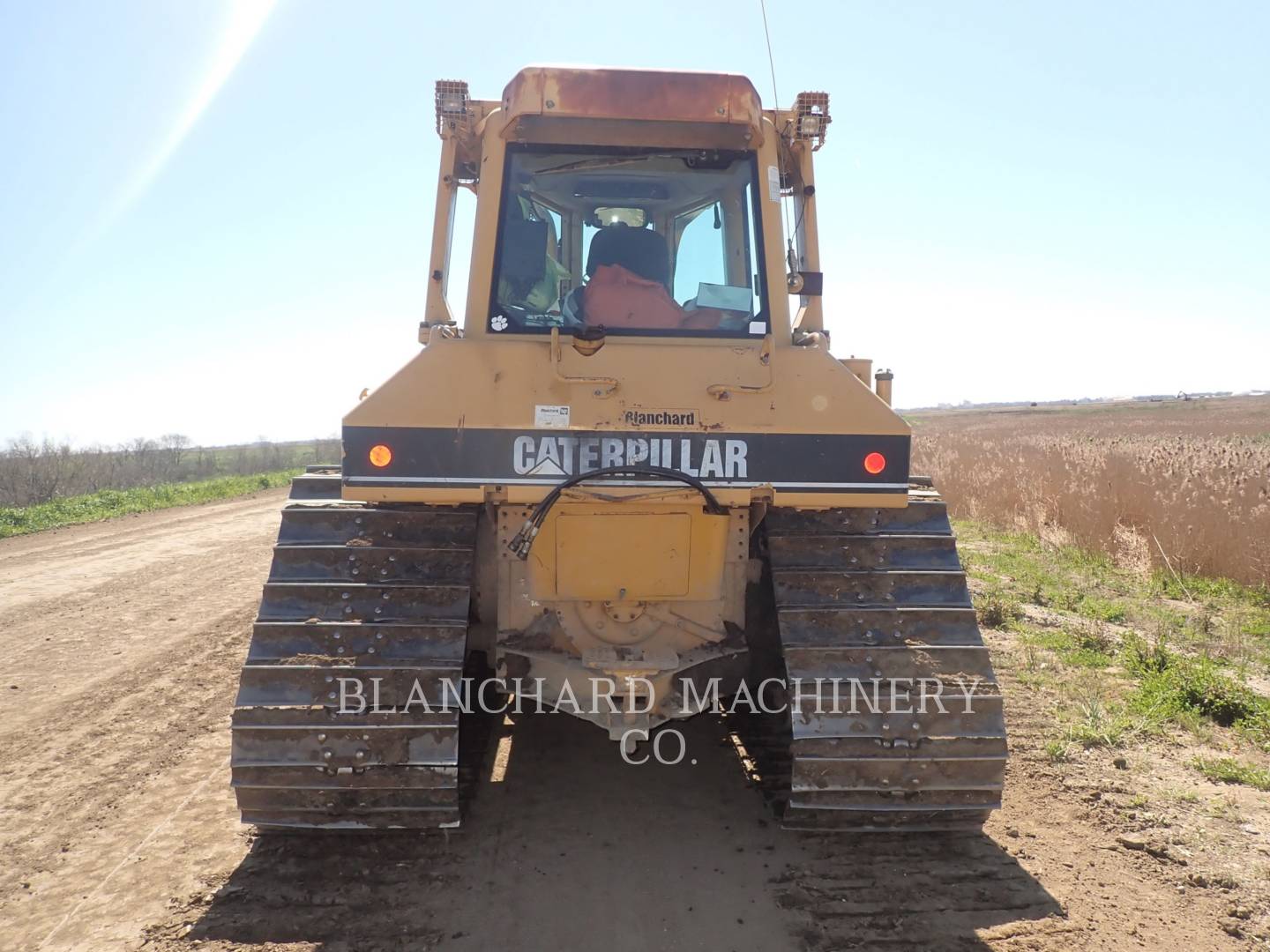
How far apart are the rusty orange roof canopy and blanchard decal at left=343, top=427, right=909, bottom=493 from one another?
4.26ft

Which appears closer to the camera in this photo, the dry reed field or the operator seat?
the operator seat

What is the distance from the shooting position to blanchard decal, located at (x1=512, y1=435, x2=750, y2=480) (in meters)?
3.19

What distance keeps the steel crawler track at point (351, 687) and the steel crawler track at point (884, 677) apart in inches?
52.0

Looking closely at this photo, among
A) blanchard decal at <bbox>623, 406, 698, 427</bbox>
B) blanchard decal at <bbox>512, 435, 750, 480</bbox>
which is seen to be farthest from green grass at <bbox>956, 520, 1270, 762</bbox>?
blanchard decal at <bbox>623, 406, 698, 427</bbox>

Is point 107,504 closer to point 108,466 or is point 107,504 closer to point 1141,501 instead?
point 108,466

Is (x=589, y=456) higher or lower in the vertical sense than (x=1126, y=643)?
higher

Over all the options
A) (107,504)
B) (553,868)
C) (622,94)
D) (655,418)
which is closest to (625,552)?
(655,418)

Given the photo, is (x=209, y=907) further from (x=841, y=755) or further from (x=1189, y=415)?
(x=1189, y=415)

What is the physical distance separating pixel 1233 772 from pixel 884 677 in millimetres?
2273

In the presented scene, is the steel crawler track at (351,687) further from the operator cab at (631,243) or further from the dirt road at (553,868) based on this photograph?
the operator cab at (631,243)

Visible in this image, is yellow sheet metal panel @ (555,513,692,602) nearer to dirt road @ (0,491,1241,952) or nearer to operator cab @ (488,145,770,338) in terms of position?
operator cab @ (488,145,770,338)

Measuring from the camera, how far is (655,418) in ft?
10.5

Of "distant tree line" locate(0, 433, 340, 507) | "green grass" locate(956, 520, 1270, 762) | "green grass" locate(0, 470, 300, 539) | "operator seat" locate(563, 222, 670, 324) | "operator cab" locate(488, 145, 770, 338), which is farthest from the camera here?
"distant tree line" locate(0, 433, 340, 507)

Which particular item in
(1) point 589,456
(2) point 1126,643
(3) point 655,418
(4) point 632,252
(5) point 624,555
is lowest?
(2) point 1126,643
